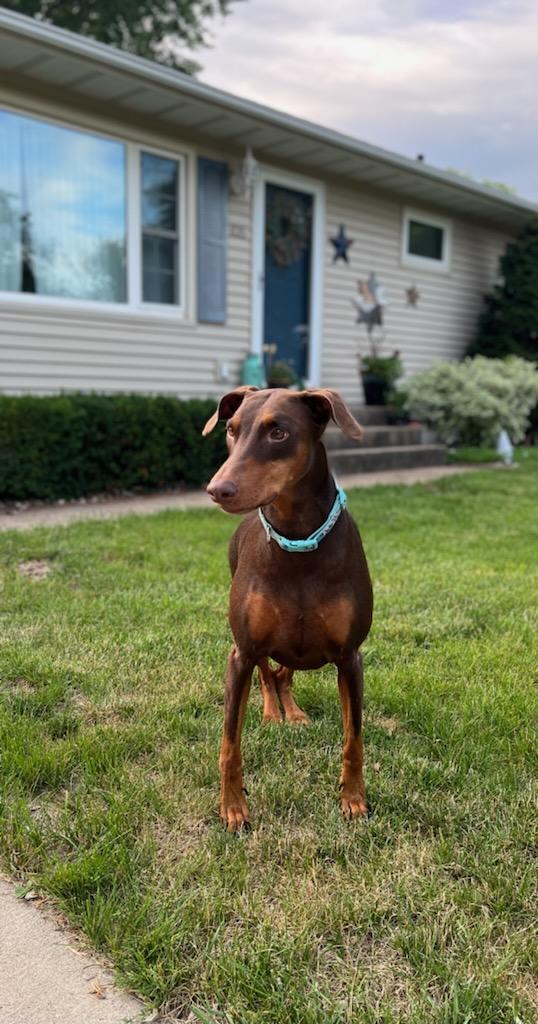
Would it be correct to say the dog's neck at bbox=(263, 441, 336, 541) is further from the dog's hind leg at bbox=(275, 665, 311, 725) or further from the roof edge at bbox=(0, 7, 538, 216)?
the roof edge at bbox=(0, 7, 538, 216)

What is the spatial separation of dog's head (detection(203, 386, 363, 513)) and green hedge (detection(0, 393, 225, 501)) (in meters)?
4.74

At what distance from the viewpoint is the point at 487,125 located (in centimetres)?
2061

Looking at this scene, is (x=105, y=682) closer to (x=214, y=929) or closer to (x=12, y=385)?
(x=214, y=929)

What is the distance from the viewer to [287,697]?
106 inches

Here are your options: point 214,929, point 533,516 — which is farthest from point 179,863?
point 533,516

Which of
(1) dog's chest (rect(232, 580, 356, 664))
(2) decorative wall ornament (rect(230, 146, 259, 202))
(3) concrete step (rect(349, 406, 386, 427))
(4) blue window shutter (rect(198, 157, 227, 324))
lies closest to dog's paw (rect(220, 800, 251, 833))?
(1) dog's chest (rect(232, 580, 356, 664))

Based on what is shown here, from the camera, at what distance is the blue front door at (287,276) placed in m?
9.54

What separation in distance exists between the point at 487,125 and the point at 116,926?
23110 mm

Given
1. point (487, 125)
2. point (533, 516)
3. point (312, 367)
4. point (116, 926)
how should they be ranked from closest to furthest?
1. point (116, 926)
2. point (533, 516)
3. point (312, 367)
4. point (487, 125)

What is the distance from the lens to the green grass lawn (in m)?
1.51

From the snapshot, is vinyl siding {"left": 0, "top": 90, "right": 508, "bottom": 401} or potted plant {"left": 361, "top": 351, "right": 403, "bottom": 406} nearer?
vinyl siding {"left": 0, "top": 90, "right": 508, "bottom": 401}

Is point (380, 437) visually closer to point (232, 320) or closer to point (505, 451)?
point (505, 451)

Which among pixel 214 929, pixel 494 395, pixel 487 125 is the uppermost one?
pixel 487 125

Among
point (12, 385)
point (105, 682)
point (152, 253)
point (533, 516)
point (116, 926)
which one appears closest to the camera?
point (116, 926)
